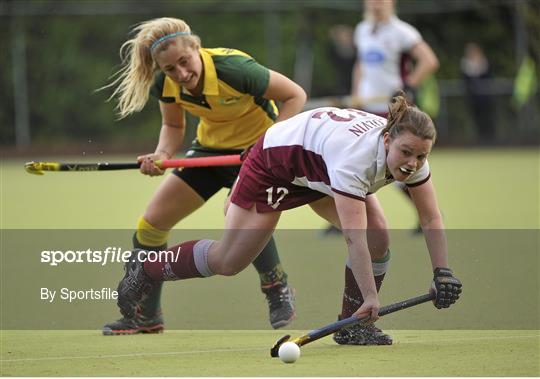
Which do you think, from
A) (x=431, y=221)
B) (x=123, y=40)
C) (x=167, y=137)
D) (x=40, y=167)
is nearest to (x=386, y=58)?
(x=167, y=137)

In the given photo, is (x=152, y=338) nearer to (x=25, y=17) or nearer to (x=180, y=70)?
(x=180, y=70)

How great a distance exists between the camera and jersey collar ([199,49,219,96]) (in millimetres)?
5539

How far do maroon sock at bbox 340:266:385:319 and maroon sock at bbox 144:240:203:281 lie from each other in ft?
2.09

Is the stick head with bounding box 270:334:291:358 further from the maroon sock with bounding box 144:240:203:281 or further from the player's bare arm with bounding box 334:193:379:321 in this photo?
the maroon sock with bounding box 144:240:203:281

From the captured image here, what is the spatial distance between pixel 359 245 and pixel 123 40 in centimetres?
1424

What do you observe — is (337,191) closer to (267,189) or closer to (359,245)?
(359,245)

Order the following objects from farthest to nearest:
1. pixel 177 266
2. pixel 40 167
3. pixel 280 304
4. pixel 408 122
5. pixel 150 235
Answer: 1. pixel 40 167
2. pixel 150 235
3. pixel 280 304
4. pixel 177 266
5. pixel 408 122

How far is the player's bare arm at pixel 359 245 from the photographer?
452 centimetres

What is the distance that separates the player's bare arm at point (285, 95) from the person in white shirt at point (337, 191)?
1.96 ft

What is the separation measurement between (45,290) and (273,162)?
5.69ft

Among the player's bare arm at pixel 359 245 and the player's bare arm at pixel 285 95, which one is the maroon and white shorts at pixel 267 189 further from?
the player's bare arm at pixel 285 95

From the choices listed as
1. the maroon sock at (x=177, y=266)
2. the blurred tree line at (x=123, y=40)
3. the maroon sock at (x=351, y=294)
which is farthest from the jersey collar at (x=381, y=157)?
the blurred tree line at (x=123, y=40)

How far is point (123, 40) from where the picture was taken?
18.3 meters

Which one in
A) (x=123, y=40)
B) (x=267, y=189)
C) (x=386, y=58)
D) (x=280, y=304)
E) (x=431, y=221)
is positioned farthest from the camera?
(x=123, y=40)
